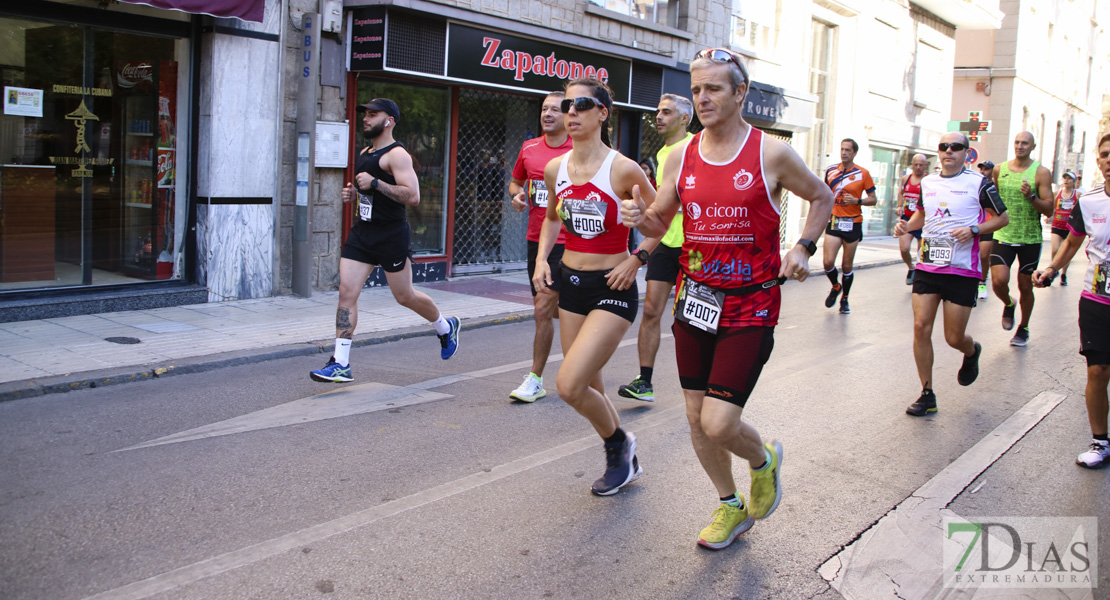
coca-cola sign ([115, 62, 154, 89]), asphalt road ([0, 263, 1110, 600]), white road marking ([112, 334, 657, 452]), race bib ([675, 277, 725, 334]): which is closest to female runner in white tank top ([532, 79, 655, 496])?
asphalt road ([0, 263, 1110, 600])

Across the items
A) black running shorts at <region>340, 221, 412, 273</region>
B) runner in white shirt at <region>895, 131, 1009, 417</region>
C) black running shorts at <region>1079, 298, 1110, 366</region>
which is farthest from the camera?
black running shorts at <region>340, 221, 412, 273</region>

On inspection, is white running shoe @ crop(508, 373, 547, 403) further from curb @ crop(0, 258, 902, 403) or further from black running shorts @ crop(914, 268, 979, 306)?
black running shorts @ crop(914, 268, 979, 306)

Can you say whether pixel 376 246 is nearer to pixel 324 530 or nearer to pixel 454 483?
pixel 454 483

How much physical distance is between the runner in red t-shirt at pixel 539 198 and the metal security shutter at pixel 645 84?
27.8ft

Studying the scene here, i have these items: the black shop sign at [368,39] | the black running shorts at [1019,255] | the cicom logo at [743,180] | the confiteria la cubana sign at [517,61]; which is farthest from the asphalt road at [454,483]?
the confiteria la cubana sign at [517,61]

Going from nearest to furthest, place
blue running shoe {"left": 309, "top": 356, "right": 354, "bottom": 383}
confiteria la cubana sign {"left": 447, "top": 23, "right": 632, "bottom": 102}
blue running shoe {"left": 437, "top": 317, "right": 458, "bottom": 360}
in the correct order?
blue running shoe {"left": 309, "top": 356, "right": 354, "bottom": 383} < blue running shoe {"left": 437, "top": 317, "right": 458, "bottom": 360} < confiteria la cubana sign {"left": 447, "top": 23, "right": 632, "bottom": 102}

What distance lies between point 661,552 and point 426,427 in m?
2.16

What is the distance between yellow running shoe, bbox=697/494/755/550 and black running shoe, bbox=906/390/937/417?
272 cm

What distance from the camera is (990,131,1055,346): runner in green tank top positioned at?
925cm

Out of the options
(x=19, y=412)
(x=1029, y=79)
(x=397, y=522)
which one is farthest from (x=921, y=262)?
→ (x=1029, y=79)

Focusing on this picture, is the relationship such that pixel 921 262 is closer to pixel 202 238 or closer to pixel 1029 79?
pixel 202 238

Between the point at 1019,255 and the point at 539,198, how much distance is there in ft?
17.9

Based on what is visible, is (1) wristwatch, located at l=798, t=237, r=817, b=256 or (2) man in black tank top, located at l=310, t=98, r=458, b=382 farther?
(2) man in black tank top, located at l=310, t=98, r=458, b=382

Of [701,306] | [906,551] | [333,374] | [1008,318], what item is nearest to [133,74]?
[333,374]
